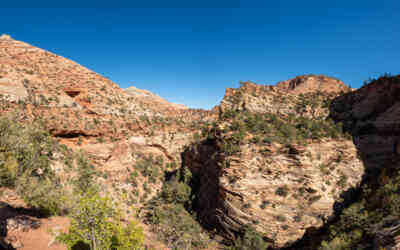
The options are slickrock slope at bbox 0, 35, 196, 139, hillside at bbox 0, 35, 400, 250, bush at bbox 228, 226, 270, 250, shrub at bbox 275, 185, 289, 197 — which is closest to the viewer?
hillside at bbox 0, 35, 400, 250

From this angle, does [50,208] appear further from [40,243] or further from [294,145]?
[294,145]

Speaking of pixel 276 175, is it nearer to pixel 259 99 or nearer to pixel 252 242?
pixel 252 242

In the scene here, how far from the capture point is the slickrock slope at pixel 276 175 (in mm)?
15695

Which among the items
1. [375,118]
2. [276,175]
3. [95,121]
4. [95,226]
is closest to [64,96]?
[95,121]

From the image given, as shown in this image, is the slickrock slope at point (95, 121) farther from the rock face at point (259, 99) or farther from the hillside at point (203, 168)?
the rock face at point (259, 99)

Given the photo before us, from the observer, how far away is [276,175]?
673 inches

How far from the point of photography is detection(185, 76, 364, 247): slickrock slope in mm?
15695

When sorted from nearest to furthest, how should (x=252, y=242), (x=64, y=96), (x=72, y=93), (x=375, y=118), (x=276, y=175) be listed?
1. (x=252, y=242)
2. (x=276, y=175)
3. (x=375, y=118)
4. (x=64, y=96)
5. (x=72, y=93)

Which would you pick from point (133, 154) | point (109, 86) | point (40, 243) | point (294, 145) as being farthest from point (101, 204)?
point (109, 86)

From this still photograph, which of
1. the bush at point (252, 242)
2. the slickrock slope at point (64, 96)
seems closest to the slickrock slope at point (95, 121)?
the slickrock slope at point (64, 96)

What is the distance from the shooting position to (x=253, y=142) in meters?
19.1

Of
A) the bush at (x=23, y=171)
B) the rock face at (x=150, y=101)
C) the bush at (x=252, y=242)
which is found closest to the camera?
the bush at (x=23, y=171)

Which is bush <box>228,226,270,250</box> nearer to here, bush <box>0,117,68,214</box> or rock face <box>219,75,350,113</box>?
bush <box>0,117,68,214</box>

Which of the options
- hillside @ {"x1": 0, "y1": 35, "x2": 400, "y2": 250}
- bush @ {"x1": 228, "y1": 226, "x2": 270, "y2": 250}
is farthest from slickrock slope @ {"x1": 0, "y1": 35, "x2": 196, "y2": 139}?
bush @ {"x1": 228, "y1": 226, "x2": 270, "y2": 250}
